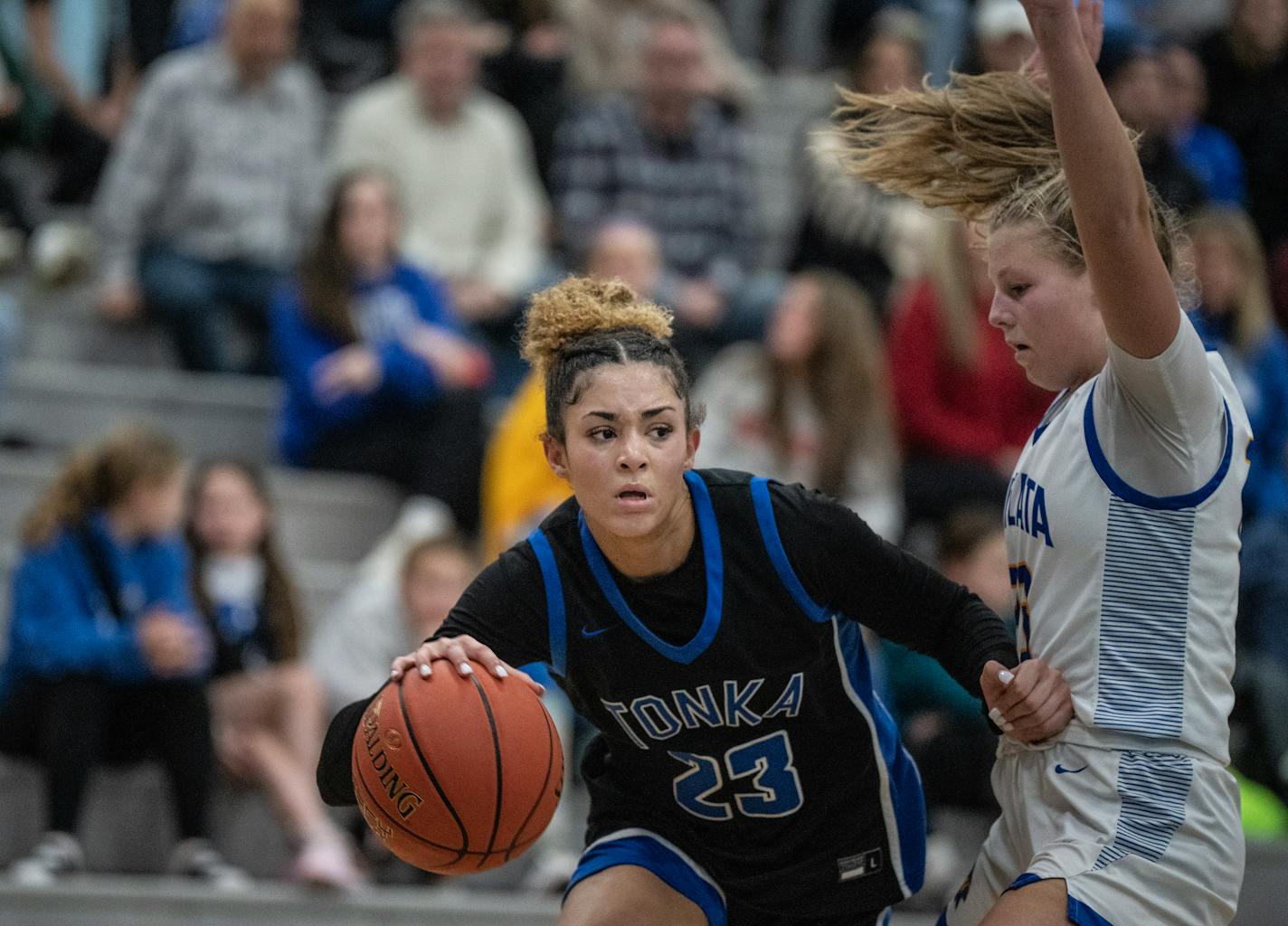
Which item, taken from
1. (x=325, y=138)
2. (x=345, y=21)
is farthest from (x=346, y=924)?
(x=345, y=21)

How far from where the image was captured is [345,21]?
8.95m

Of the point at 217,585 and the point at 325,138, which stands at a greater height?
the point at 325,138

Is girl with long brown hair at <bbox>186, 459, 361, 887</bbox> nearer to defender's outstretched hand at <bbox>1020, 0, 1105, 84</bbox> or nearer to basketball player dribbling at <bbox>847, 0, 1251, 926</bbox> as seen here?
basketball player dribbling at <bbox>847, 0, 1251, 926</bbox>

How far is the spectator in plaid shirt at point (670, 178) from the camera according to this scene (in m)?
7.82

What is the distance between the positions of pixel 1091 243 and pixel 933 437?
4451 mm

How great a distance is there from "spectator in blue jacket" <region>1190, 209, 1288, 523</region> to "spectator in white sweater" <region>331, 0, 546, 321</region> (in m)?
2.87

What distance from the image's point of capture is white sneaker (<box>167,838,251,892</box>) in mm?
5492

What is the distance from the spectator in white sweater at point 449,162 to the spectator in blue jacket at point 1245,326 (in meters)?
2.87

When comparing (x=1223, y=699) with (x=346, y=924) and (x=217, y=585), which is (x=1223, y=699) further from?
(x=217, y=585)

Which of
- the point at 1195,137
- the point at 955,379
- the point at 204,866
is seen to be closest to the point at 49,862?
the point at 204,866

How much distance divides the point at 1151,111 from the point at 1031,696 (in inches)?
243

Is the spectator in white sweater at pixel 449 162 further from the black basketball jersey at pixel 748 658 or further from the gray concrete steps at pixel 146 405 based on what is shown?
the black basketball jersey at pixel 748 658

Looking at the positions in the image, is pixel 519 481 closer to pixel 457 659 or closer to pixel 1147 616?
pixel 457 659

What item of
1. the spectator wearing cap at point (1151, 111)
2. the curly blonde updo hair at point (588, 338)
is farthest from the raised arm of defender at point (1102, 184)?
the spectator wearing cap at point (1151, 111)
